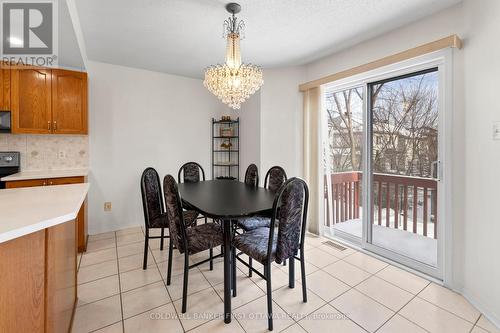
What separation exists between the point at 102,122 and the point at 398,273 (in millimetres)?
4128

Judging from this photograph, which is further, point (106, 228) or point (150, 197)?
point (106, 228)

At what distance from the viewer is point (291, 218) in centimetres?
168

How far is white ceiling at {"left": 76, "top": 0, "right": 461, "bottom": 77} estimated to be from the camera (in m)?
2.00

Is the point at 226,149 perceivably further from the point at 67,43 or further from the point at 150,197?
the point at 67,43

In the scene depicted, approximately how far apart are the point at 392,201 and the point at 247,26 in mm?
2736

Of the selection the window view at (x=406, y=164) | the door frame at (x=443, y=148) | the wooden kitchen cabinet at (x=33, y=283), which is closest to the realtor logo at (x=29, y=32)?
the wooden kitchen cabinet at (x=33, y=283)

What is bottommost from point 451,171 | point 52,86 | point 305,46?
point 451,171

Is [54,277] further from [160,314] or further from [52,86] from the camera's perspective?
[52,86]

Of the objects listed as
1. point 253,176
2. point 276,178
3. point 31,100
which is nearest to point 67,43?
point 31,100

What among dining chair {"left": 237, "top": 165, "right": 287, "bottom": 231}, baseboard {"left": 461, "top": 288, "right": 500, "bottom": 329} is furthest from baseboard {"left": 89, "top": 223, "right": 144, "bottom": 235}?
baseboard {"left": 461, "top": 288, "right": 500, "bottom": 329}

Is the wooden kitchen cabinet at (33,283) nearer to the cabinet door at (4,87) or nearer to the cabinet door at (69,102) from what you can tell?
the cabinet door at (69,102)

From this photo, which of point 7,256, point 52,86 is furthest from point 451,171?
point 52,86

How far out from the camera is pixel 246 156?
399cm

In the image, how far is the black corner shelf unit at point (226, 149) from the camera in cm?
422
